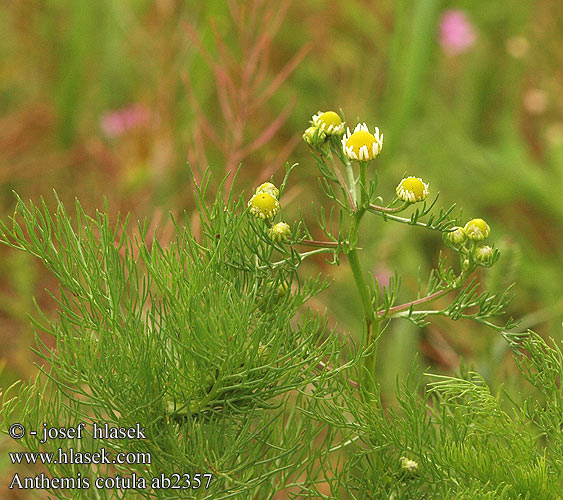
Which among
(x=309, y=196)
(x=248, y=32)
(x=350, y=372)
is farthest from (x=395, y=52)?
(x=350, y=372)

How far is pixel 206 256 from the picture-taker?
1.38ft

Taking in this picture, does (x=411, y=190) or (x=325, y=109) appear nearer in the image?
(x=411, y=190)

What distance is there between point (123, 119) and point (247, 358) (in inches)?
39.4

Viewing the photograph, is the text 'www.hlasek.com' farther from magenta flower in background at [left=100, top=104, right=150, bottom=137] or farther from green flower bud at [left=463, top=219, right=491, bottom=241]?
magenta flower in background at [left=100, top=104, right=150, bottom=137]

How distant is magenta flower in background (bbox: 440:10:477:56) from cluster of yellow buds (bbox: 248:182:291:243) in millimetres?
1281

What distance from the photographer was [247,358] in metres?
0.40

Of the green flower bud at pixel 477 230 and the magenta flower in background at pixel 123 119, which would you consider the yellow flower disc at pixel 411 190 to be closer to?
the green flower bud at pixel 477 230

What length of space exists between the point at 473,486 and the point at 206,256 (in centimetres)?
16

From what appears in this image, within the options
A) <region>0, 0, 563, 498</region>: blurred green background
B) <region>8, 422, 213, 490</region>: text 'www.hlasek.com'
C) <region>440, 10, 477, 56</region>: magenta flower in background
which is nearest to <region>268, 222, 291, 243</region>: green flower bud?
<region>8, 422, 213, 490</region>: text 'www.hlasek.com'

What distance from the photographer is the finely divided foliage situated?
15.5 inches

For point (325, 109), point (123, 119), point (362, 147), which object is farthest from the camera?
point (325, 109)

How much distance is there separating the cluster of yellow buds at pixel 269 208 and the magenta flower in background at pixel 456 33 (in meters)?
1.28

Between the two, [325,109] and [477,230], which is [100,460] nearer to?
[477,230]

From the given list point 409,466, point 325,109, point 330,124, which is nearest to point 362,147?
point 330,124
